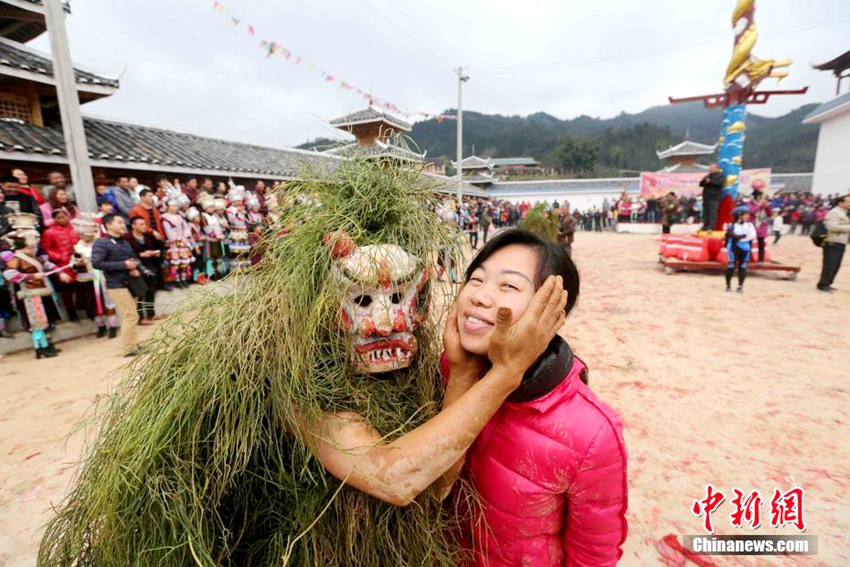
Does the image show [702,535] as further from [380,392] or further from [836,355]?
[836,355]

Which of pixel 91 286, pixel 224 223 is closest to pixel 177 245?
pixel 224 223

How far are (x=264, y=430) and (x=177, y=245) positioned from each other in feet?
25.6

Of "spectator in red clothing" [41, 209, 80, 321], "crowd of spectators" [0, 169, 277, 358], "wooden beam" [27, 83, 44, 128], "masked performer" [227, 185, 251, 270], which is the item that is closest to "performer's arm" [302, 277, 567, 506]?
"crowd of spectators" [0, 169, 277, 358]

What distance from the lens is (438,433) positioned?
882mm

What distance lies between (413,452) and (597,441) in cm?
51

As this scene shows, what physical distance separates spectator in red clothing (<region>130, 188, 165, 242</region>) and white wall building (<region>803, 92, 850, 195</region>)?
31224 mm

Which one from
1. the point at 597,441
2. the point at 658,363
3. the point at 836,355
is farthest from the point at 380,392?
the point at 836,355

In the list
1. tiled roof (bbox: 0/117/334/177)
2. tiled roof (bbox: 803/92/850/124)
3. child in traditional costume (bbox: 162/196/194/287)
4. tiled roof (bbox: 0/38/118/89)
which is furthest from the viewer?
tiled roof (bbox: 803/92/850/124)

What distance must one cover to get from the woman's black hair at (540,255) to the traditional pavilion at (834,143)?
30263 mm

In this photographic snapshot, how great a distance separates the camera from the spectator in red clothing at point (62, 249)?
221 inches

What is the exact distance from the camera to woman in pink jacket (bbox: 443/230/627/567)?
3.40 ft

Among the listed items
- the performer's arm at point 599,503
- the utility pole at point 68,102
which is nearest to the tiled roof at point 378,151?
the performer's arm at point 599,503

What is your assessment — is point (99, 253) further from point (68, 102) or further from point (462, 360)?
point (462, 360)

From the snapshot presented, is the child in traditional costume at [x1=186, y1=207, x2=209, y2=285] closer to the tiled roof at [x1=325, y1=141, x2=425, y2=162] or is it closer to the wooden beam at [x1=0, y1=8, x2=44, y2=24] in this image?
the wooden beam at [x1=0, y1=8, x2=44, y2=24]
